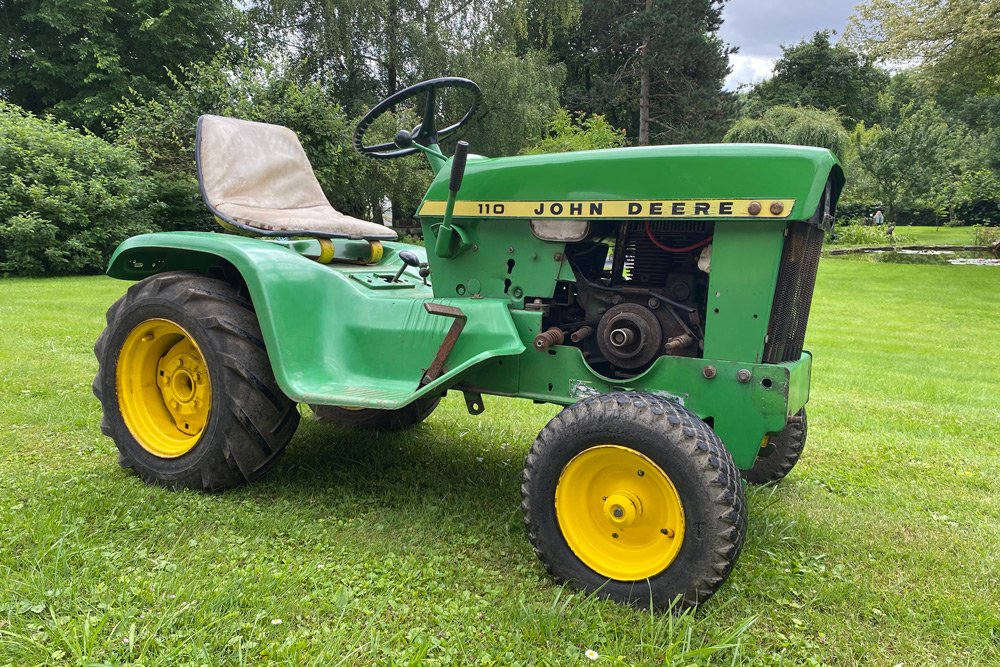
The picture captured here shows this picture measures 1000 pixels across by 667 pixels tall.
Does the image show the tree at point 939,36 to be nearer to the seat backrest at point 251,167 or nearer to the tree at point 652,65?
the tree at point 652,65

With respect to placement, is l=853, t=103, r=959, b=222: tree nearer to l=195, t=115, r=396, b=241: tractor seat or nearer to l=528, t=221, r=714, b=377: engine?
l=195, t=115, r=396, b=241: tractor seat

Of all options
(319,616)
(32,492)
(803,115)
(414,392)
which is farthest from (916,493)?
(803,115)

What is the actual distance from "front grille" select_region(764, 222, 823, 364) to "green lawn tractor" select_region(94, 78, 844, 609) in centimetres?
1

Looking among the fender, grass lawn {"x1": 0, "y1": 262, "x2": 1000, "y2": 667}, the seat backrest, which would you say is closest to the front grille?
grass lawn {"x1": 0, "y1": 262, "x2": 1000, "y2": 667}

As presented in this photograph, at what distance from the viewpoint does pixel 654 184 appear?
2.43 meters

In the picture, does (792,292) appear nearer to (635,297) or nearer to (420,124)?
(635,297)

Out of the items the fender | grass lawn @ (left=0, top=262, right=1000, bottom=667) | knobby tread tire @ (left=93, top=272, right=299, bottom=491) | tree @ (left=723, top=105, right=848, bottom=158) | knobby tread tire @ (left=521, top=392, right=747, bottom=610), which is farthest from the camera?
tree @ (left=723, top=105, right=848, bottom=158)

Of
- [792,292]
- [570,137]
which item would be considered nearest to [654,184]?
[792,292]

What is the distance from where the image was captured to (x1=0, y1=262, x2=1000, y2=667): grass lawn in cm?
194

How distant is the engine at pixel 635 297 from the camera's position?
8.41 feet

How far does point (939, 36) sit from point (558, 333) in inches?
694

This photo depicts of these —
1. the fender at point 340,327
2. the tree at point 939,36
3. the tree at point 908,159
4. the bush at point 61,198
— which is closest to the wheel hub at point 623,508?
the fender at point 340,327

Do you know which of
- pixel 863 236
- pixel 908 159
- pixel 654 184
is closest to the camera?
pixel 654 184

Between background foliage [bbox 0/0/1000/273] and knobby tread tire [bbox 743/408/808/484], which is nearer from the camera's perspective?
knobby tread tire [bbox 743/408/808/484]
